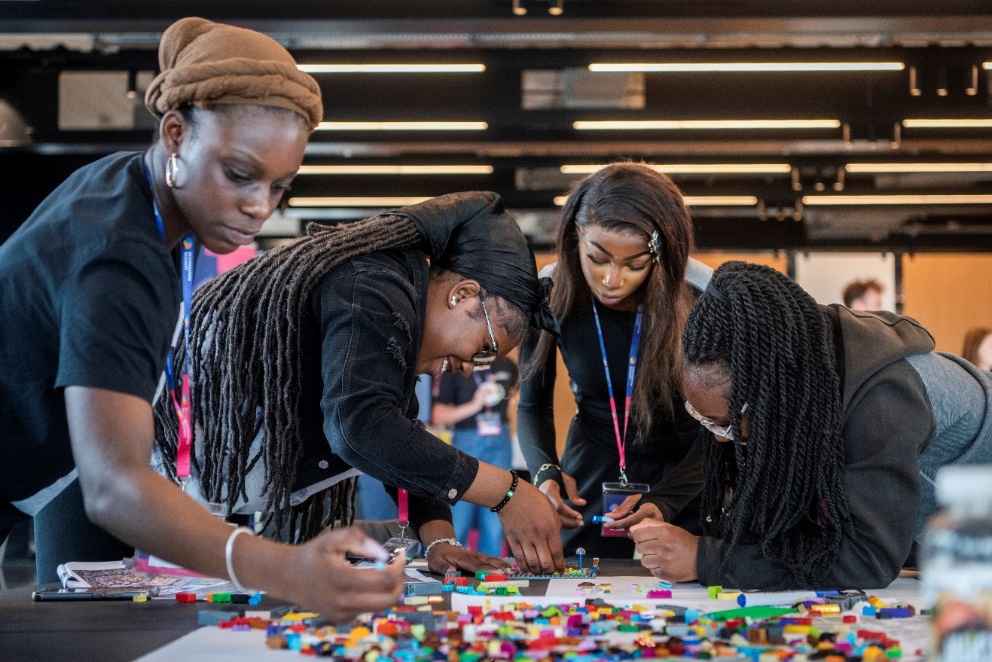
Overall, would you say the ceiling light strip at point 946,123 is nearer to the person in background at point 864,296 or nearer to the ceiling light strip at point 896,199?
the person in background at point 864,296

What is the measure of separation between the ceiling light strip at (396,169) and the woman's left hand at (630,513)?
4.71m

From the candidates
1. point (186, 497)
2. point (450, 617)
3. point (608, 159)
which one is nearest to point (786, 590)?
point (450, 617)

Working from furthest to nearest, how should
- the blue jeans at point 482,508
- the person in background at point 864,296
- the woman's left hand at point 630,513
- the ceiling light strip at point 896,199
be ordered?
the ceiling light strip at point 896,199
the person in background at point 864,296
the blue jeans at point 482,508
the woman's left hand at point 630,513

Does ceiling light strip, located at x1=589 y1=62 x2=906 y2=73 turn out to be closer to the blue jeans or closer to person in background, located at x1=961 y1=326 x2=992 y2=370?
person in background, located at x1=961 y1=326 x2=992 y2=370

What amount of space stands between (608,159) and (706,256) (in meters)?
2.04

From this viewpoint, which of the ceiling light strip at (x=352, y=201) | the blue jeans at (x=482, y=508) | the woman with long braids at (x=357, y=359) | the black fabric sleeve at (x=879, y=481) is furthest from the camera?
the ceiling light strip at (x=352, y=201)

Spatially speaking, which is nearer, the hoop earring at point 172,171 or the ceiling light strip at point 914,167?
the hoop earring at point 172,171

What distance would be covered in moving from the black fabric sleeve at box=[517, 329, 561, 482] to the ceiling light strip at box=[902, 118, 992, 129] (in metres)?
3.55

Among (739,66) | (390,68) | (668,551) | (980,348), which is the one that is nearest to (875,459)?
(668,551)

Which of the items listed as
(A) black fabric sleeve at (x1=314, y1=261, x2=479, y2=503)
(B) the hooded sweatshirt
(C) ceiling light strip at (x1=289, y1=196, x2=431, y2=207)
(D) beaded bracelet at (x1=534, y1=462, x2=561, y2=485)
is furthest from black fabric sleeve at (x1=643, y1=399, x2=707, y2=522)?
(C) ceiling light strip at (x1=289, y1=196, x2=431, y2=207)

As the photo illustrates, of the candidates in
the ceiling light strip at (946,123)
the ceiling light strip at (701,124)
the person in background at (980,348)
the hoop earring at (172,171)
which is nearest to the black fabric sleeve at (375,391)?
the hoop earring at (172,171)

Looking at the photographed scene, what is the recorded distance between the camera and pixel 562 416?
25.6 ft

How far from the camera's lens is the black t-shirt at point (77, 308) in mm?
1270

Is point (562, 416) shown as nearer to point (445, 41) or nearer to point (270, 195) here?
point (445, 41)
